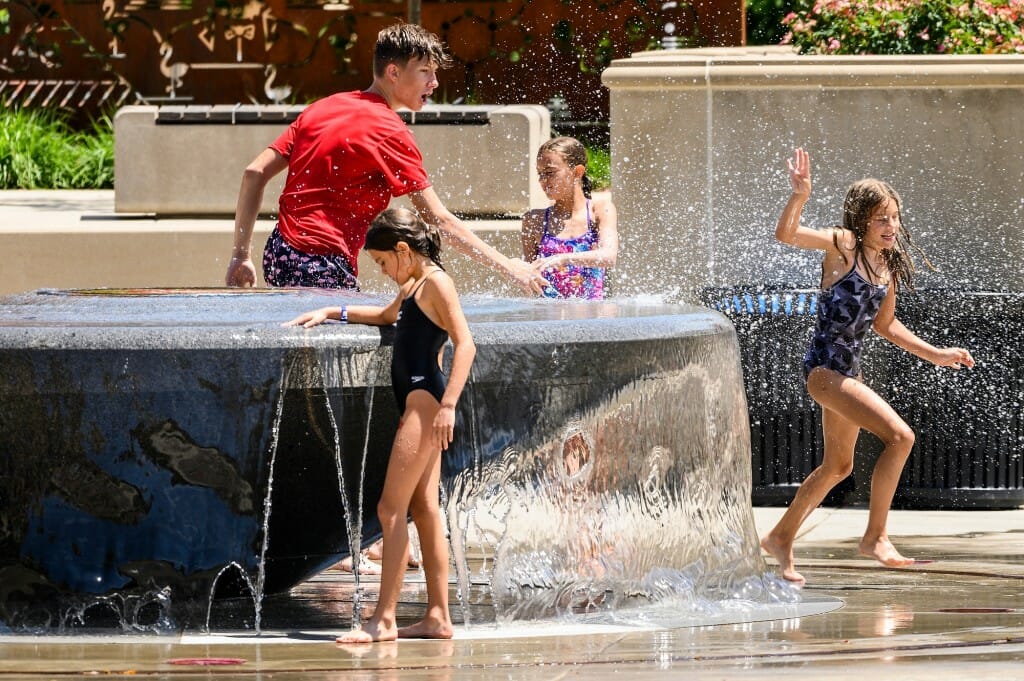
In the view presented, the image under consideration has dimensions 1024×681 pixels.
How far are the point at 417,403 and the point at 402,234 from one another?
1.60 feet

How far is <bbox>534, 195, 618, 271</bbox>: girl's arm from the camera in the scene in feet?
27.0

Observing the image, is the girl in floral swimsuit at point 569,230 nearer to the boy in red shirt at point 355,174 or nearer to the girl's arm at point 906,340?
the boy in red shirt at point 355,174

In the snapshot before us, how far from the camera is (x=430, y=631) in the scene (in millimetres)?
5727

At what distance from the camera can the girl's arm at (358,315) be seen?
577 centimetres

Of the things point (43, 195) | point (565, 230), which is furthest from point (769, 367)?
point (43, 195)

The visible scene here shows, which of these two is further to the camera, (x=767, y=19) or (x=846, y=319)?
(x=767, y=19)

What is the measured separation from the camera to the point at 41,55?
1883cm

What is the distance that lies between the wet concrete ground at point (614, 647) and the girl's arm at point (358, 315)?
35.0 inches

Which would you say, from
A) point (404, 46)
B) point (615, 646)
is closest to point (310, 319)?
point (615, 646)

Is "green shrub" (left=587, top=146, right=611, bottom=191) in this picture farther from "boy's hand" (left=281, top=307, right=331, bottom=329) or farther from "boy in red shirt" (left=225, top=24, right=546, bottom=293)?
"boy's hand" (left=281, top=307, right=331, bottom=329)

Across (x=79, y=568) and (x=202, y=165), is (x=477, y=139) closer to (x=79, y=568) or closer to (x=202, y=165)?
(x=202, y=165)

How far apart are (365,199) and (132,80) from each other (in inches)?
487

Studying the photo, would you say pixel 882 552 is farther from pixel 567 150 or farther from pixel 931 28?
pixel 931 28

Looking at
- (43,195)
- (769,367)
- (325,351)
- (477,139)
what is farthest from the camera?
(43,195)
